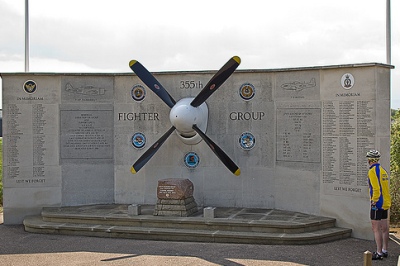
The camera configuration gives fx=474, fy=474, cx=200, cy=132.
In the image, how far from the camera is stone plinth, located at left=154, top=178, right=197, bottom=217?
10.5 meters

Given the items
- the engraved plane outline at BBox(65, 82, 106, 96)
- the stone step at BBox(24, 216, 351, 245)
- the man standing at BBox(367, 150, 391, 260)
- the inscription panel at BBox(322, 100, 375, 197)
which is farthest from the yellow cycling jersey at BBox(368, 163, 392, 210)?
the engraved plane outline at BBox(65, 82, 106, 96)

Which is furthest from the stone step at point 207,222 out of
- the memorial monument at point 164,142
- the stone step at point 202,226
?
the memorial monument at point 164,142

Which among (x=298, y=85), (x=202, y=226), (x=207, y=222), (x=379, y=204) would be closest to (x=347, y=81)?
(x=298, y=85)

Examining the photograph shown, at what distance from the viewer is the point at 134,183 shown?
12.4 m

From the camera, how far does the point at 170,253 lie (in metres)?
8.74

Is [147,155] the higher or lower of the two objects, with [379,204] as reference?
higher

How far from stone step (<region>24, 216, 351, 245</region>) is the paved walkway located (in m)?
0.17

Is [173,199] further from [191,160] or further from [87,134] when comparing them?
[87,134]

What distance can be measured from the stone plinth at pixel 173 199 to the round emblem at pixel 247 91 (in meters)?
2.73

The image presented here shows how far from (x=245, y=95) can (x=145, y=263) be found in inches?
208

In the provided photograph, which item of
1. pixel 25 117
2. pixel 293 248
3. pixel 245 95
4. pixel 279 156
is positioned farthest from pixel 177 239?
pixel 25 117

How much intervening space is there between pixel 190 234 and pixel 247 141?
3.12m

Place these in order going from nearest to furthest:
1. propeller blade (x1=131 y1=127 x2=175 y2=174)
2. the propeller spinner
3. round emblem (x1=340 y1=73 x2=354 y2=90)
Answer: round emblem (x1=340 y1=73 x2=354 y2=90) < the propeller spinner < propeller blade (x1=131 y1=127 x2=175 y2=174)

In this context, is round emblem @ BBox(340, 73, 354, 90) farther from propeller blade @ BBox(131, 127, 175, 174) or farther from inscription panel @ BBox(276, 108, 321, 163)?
propeller blade @ BBox(131, 127, 175, 174)
